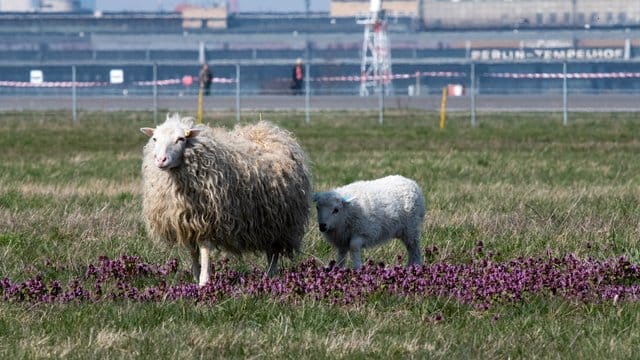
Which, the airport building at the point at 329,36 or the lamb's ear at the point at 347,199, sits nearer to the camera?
the lamb's ear at the point at 347,199

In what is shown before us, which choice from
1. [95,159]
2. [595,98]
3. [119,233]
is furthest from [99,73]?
[119,233]

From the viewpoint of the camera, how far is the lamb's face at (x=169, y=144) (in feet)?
28.9

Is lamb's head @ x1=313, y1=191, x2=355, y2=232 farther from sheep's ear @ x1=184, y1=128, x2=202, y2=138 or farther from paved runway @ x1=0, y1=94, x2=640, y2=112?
paved runway @ x1=0, y1=94, x2=640, y2=112

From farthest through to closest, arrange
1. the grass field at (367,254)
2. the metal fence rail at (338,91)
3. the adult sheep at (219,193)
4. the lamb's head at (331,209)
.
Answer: the metal fence rail at (338,91), the lamb's head at (331,209), the adult sheep at (219,193), the grass field at (367,254)

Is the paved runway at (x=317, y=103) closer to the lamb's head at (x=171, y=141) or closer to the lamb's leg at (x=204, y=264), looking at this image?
the lamb's head at (x=171, y=141)

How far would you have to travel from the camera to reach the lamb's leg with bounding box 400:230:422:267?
9.94m

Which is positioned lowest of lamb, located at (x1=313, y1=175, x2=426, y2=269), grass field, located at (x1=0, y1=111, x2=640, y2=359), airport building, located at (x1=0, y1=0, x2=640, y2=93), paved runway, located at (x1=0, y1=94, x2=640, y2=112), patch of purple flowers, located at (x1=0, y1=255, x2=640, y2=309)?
paved runway, located at (x1=0, y1=94, x2=640, y2=112)

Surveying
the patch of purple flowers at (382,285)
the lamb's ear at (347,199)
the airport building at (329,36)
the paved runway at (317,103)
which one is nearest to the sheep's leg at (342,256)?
the lamb's ear at (347,199)

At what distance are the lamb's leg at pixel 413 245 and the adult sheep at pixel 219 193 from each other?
76 cm

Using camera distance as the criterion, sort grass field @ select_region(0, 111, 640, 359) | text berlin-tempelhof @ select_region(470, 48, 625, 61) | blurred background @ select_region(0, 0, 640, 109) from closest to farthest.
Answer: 1. grass field @ select_region(0, 111, 640, 359)
2. blurred background @ select_region(0, 0, 640, 109)
3. text berlin-tempelhof @ select_region(470, 48, 625, 61)

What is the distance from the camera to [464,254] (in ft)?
32.4

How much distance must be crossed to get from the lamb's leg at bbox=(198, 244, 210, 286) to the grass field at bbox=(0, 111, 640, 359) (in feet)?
0.97

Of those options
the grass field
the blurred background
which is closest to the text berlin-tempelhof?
the blurred background

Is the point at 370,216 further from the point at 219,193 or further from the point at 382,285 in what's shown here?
Answer: the point at 382,285
